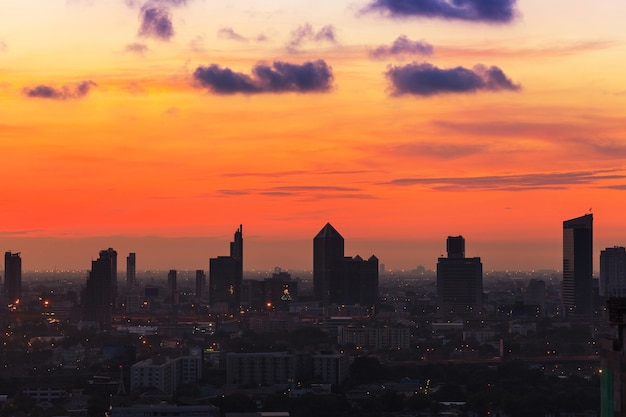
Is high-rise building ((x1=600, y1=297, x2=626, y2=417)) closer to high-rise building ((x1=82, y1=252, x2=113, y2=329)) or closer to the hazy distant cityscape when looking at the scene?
the hazy distant cityscape

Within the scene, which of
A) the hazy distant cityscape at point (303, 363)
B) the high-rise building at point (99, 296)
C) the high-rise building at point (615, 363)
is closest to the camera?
the high-rise building at point (615, 363)

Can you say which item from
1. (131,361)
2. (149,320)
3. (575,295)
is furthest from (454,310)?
(131,361)

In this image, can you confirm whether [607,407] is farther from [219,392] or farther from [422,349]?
[422,349]

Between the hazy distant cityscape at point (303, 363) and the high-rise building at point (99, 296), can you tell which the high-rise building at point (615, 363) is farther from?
the high-rise building at point (99, 296)

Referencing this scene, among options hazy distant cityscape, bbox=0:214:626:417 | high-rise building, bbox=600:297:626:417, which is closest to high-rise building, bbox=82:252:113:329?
hazy distant cityscape, bbox=0:214:626:417

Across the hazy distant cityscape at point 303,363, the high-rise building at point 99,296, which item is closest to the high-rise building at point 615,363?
the hazy distant cityscape at point 303,363

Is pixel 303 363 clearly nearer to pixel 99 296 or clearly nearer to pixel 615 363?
pixel 99 296

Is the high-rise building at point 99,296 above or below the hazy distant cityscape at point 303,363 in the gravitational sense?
above

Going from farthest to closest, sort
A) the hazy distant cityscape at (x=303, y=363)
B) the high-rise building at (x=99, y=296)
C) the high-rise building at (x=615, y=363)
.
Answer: the high-rise building at (x=99, y=296)
the hazy distant cityscape at (x=303, y=363)
the high-rise building at (x=615, y=363)
